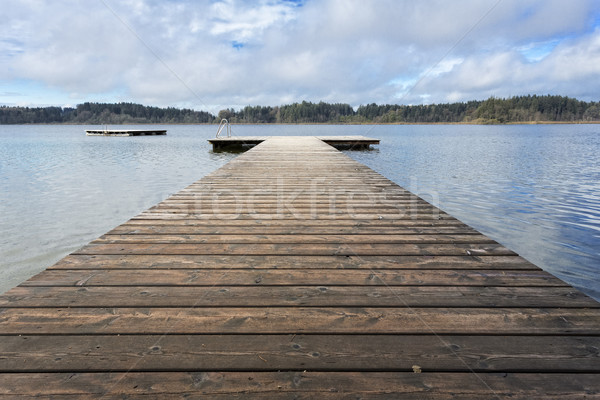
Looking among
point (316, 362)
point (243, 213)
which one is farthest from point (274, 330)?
point (243, 213)

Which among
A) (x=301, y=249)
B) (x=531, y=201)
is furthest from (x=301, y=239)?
(x=531, y=201)

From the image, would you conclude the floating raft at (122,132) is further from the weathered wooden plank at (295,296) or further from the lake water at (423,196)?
the weathered wooden plank at (295,296)

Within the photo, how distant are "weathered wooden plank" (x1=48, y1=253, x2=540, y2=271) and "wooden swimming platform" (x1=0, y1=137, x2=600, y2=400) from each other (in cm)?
1

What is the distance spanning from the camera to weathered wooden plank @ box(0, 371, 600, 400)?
4.11ft

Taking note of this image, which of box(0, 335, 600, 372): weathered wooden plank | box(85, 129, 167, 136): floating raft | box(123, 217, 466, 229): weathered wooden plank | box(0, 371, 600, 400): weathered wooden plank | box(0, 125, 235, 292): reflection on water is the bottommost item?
box(0, 125, 235, 292): reflection on water

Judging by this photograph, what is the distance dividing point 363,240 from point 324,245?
1.17 ft

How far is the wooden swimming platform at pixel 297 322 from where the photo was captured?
4.29 ft

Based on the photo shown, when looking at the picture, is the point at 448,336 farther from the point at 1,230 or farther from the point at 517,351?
the point at 1,230

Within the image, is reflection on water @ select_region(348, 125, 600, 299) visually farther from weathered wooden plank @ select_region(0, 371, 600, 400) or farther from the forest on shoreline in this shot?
the forest on shoreline

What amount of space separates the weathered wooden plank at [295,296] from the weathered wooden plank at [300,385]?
51 cm

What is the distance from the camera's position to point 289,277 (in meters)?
2.19

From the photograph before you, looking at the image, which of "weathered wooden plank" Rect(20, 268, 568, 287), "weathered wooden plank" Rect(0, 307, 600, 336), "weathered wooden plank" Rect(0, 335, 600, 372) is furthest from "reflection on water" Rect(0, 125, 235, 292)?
"weathered wooden plank" Rect(0, 335, 600, 372)

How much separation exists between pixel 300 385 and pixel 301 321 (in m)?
0.40

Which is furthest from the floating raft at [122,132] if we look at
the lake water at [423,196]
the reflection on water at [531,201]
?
the reflection on water at [531,201]
